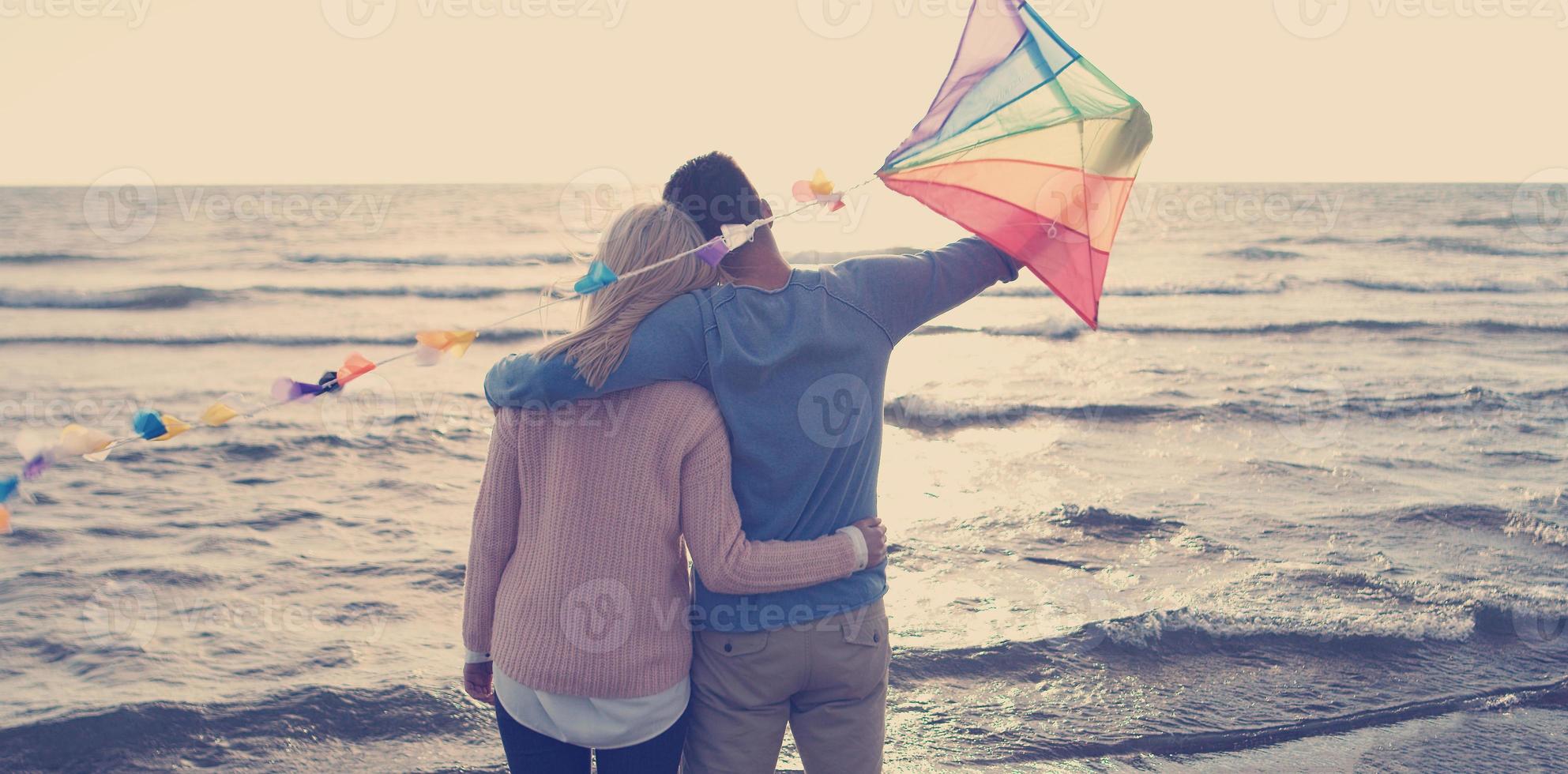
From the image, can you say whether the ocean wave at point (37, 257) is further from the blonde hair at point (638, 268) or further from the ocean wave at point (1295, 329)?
the blonde hair at point (638, 268)

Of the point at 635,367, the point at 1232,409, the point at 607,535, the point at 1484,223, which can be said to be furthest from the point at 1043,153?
the point at 1484,223

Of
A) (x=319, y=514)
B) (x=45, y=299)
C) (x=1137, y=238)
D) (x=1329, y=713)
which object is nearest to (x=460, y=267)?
(x=45, y=299)

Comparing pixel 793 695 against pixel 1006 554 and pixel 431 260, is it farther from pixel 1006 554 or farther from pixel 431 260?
pixel 431 260

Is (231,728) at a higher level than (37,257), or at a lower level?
lower

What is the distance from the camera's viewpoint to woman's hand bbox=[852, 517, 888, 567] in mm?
2031

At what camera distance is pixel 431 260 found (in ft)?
78.0

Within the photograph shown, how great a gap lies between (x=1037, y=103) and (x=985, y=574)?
11.2 ft

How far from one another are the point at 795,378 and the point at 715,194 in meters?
0.38

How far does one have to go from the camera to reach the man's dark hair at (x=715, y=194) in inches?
73.9

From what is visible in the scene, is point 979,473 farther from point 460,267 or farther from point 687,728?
point 460,267

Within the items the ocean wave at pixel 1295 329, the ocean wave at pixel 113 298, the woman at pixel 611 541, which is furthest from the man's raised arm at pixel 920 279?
the ocean wave at pixel 113 298

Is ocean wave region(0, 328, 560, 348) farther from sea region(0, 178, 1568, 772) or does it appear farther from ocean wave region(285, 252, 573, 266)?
ocean wave region(285, 252, 573, 266)

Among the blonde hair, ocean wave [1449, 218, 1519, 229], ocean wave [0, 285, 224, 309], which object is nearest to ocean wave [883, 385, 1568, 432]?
the blonde hair

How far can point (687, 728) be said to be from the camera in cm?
207
